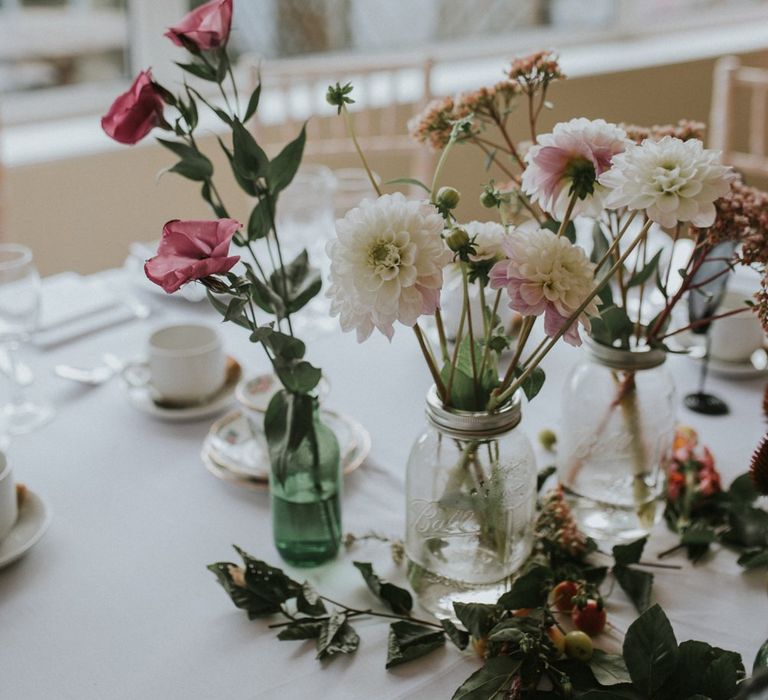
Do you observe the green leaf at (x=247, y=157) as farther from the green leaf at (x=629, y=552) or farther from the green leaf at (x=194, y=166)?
the green leaf at (x=629, y=552)

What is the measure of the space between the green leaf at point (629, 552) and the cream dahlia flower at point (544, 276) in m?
0.30

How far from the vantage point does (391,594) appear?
2.71 feet

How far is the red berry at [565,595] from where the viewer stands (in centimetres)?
82

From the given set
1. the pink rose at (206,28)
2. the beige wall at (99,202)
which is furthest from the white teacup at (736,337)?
the beige wall at (99,202)

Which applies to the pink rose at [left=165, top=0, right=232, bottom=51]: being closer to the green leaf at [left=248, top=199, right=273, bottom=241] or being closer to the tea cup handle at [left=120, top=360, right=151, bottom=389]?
the green leaf at [left=248, top=199, right=273, bottom=241]

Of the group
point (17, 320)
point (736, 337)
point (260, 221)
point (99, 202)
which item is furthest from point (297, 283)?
point (99, 202)

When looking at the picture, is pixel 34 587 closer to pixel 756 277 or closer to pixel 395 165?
pixel 756 277

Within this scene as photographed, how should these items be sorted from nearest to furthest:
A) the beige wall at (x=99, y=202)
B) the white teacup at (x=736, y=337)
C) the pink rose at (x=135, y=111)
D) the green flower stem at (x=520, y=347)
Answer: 1. the green flower stem at (x=520, y=347)
2. the pink rose at (x=135, y=111)
3. the white teacup at (x=736, y=337)
4. the beige wall at (x=99, y=202)

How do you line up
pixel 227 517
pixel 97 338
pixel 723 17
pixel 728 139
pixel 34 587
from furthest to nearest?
pixel 723 17 → pixel 728 139 → pixel 97 338 → pixel 227 517 → pixel 34 587

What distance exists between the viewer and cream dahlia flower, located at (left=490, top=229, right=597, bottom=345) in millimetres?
642

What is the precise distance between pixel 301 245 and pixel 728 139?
4.24ft

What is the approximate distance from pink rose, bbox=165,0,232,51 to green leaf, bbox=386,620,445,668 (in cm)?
52

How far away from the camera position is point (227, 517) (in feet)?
3.20

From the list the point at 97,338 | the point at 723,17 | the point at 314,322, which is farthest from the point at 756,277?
the point at 723,17
